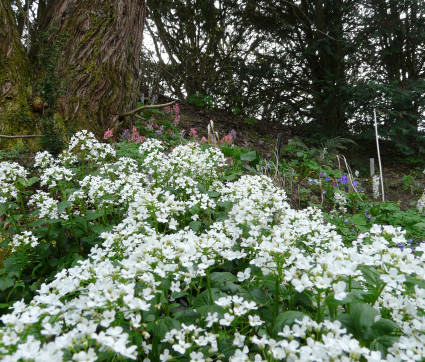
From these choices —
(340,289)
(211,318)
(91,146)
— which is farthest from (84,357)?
(91,146)

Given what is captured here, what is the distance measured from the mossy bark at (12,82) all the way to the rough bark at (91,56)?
1.32 feet

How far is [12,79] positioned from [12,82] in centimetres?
4

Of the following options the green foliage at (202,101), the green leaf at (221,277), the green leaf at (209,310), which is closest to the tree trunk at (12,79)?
the green leaf at (221,277)

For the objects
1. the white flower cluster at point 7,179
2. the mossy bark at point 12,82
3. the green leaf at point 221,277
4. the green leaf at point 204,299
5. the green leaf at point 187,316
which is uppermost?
the mossy bark at point 12,82

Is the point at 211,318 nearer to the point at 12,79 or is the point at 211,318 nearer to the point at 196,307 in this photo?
the point at 196,307

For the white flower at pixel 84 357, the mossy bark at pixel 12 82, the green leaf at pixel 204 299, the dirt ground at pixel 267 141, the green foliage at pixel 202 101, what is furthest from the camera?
the green foliage at pixel 202 101

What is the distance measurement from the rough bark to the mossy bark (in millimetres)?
403

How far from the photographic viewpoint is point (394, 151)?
722cm

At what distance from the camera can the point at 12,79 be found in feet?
12.1

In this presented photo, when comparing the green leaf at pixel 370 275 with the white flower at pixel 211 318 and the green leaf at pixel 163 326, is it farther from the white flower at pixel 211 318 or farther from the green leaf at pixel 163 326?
the green leaf at pixel 163 326

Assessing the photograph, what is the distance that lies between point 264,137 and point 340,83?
2.15 meters

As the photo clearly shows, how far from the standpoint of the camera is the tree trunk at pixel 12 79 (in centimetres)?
354

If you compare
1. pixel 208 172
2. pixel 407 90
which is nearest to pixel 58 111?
pixel 208 172

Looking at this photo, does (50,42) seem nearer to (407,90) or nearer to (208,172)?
(208,172)
